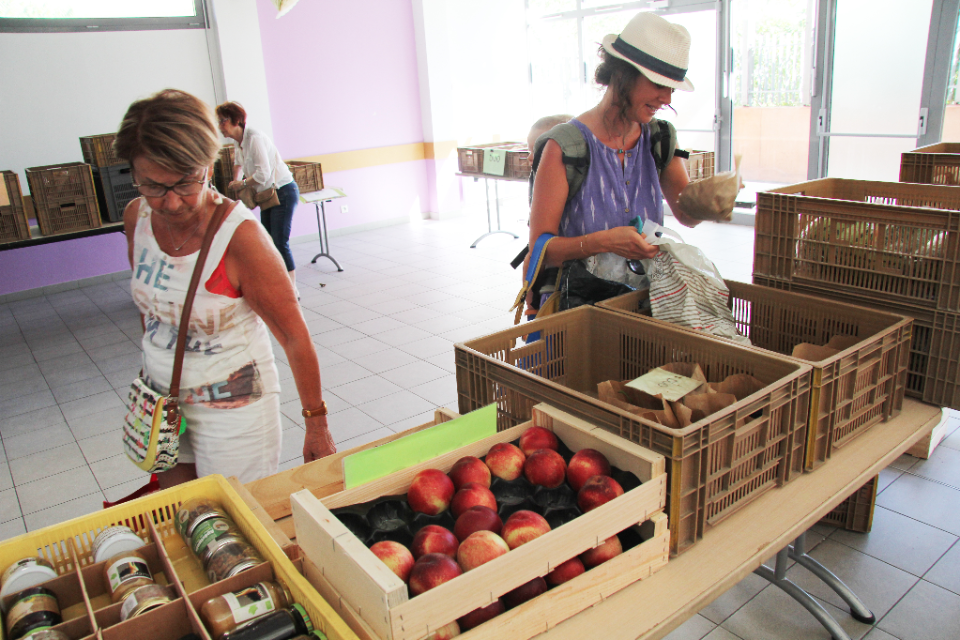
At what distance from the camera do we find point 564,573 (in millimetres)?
1103

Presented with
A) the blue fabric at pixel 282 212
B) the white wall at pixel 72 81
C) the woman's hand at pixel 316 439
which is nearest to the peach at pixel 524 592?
the woman's hand at pixel 316 439

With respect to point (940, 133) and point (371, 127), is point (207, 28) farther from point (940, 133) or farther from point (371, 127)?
point (940, 133)

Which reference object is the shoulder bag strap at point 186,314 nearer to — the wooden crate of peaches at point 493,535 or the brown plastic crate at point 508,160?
the wooden crate of peaches at point 493,535

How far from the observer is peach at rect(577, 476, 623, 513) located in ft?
3.82

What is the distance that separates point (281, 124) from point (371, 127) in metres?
1.21

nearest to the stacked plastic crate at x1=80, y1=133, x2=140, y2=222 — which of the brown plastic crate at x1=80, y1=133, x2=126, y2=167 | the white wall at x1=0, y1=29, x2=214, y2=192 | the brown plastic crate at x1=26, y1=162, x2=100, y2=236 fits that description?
the brown plastic crate at x1=80, y1=133, x2=126, y2=167

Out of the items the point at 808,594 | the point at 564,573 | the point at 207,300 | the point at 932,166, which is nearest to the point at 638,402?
the point at 564,573

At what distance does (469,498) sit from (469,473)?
0.24 ft

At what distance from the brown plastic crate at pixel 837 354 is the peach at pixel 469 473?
0.68m

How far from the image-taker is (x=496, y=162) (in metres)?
7.48

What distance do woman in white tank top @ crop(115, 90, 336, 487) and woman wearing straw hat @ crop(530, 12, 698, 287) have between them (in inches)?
30.2

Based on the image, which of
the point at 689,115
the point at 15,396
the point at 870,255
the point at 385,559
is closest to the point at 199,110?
the point at 385,559

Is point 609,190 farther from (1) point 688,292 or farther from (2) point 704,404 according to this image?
(2) point 704,404

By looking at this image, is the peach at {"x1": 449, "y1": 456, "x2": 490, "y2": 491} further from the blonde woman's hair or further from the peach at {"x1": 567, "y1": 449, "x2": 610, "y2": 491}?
the blonde woman's hair
